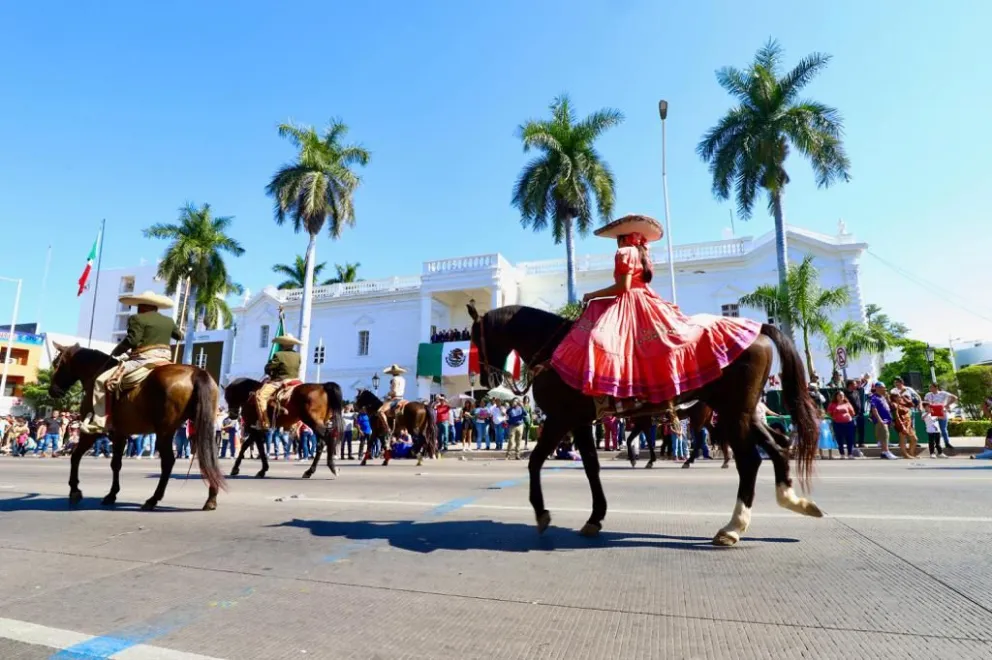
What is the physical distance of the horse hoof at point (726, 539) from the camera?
3969 mm

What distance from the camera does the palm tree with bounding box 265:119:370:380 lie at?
96.5 ft

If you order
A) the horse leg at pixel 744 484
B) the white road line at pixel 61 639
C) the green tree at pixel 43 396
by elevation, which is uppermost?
the green tree at pixel 43 396

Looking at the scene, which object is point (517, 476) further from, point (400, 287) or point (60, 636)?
point (400, 287)

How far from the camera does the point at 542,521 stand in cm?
443

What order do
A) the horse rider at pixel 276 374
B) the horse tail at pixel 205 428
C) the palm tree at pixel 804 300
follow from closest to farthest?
the horse tail at pixel 205 428 < the horse rider at pixel 276 374 < the palm tree at pixel 804 300

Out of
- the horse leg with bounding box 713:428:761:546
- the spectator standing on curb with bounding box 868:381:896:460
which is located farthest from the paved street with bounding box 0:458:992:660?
the spectator standing on curb with bounding box 868:381:896:460

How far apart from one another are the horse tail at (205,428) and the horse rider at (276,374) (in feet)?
12.7

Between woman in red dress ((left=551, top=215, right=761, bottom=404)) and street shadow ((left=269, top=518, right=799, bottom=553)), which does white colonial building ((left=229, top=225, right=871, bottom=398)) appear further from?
street shadow ((left=269, top=518, right=799, bottom=553))

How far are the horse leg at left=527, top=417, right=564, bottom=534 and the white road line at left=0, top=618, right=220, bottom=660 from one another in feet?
8.85

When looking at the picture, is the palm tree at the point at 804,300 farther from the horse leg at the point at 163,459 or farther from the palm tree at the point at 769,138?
the horse leg at the point at 163,459

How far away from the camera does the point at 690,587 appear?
121 inches

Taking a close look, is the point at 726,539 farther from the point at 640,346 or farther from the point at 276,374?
the point at 276,374

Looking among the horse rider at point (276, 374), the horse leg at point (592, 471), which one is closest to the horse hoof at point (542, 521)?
the horse leg at point (592, 471)

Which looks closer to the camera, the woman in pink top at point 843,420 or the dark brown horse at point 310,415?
the dark brown horse at point 310,415
